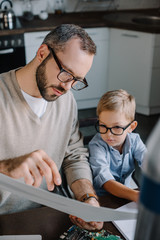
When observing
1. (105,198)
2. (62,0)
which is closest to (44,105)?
(105,198)

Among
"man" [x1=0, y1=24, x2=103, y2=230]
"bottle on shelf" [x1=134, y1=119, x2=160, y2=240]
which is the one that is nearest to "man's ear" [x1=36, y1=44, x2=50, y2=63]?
"man" [x1=0, y1=24, x2=103, y2=230]

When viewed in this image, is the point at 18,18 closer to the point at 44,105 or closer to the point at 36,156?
the point at 44,105

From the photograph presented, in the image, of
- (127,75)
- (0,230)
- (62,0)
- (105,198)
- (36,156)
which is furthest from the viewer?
(62,0)

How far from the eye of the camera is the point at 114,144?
143 cm

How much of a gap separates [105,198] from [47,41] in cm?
64

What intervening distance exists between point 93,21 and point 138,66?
2.36 ft

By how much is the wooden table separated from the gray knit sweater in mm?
266

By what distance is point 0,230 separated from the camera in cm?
97

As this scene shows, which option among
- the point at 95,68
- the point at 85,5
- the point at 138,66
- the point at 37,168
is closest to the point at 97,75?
the point at 95,68

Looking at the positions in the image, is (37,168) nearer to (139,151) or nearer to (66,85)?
(66,85)

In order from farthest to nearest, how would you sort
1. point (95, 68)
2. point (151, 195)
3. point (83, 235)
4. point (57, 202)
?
point (95, 68) < point (83, 235) < point (57, 202) < point (151, 195)

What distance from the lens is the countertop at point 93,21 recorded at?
338 cm

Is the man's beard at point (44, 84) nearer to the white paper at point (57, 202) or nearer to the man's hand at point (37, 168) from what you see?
the man's hand at point (37, 168)

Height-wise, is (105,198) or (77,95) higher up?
Answer: (105,198)
